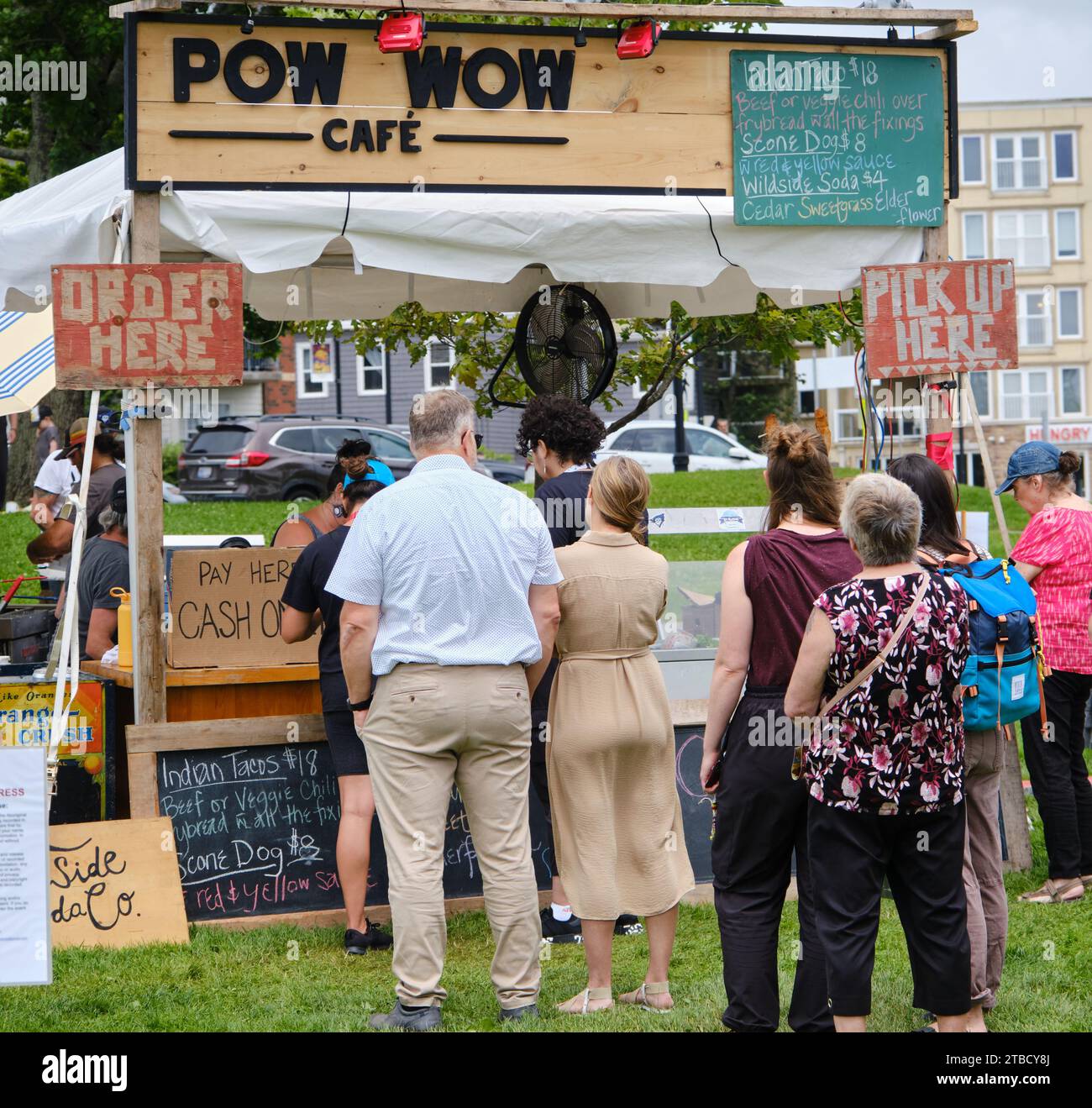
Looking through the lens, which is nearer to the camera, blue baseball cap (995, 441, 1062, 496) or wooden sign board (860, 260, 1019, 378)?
blue baseball cap (995, 441, 1062, 496)

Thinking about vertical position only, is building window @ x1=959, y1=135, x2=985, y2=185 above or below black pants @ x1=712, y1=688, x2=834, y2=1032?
above

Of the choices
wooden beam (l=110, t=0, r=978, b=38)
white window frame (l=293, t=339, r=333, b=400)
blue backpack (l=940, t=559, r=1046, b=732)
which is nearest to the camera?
blue backpack (l=940, t=559, r=1046, b=732)

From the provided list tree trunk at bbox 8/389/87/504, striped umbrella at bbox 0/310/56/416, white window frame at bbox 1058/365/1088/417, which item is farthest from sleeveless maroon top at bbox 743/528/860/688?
white window frame at bbox 1058/365/1088/417

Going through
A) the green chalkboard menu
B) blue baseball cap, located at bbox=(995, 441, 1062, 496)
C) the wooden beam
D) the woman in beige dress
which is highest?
the wooden beam

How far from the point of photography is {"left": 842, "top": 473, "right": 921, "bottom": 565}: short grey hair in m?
3.88

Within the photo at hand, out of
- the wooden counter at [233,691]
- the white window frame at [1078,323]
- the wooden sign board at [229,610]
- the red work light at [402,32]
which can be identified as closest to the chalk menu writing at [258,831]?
the wooden counter at [233,691]

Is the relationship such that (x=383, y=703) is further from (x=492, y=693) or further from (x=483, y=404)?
(x=483, y=404)

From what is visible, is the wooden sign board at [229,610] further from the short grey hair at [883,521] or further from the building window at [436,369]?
the building window at [436,369]

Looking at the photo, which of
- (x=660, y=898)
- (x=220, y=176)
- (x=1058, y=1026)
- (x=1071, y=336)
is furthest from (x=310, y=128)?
(x=1071, y=336)

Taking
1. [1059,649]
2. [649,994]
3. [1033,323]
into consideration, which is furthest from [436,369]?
[649,994]

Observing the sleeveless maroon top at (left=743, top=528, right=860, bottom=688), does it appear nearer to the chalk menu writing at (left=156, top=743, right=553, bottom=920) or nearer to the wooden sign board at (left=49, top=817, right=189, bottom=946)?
the chalk menu writing at (left=156, top=743, right=553, bottom=920)

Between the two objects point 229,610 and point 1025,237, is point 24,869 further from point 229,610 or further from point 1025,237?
point 1025,237

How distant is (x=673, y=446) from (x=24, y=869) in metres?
21.8

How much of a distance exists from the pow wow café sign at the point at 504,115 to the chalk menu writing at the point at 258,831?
2.39 m
